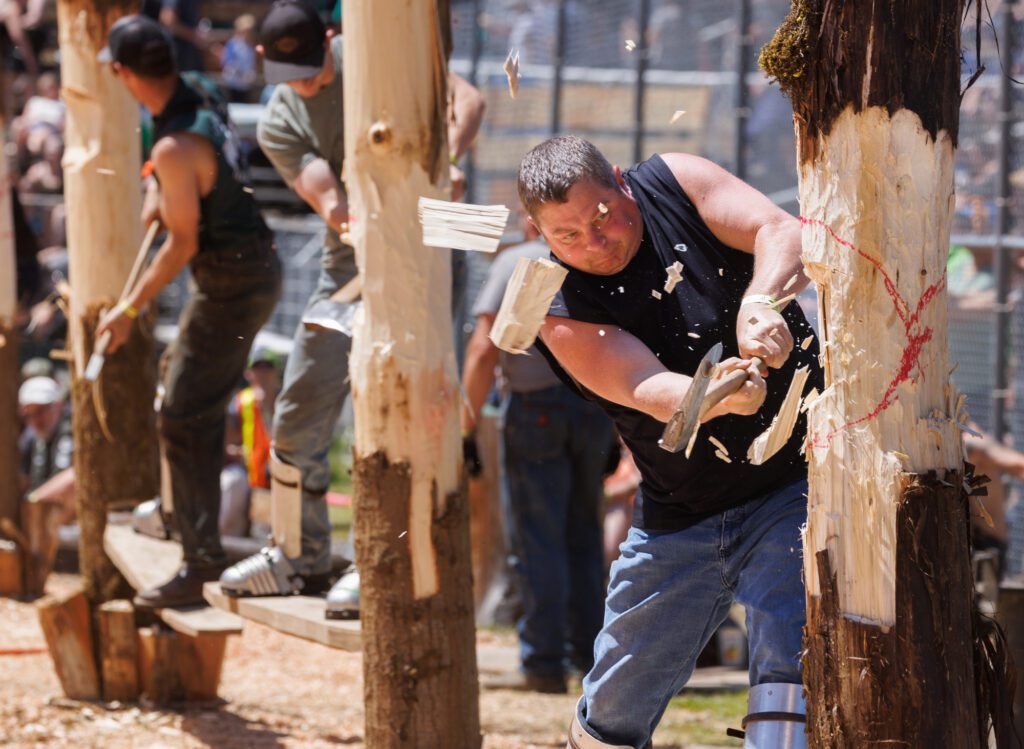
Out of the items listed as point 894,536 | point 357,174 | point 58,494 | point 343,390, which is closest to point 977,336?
point 343,390

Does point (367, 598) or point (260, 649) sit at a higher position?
point (367, 598)

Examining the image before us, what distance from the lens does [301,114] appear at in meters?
5.03

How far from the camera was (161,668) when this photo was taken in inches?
244

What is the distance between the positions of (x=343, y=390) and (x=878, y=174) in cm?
285

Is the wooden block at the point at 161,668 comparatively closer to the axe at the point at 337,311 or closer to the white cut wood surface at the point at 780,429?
the axe at the point at 337,311

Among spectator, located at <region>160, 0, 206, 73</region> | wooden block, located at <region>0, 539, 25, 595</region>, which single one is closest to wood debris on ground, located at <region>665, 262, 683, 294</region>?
wooden block, located at <region>0, 539, 25, 595</region>

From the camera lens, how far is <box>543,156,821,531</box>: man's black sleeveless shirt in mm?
3230

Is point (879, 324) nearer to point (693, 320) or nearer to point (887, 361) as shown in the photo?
point (887, 361)

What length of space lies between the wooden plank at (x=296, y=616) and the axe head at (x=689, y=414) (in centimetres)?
187

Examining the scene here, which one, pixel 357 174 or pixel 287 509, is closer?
pixel 357 174

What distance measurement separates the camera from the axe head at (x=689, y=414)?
109 inches

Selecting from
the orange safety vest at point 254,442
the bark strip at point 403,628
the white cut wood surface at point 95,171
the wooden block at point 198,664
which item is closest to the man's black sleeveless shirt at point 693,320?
the bark strip at point 403,628

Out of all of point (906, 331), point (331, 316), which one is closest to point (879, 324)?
point (906, 331)

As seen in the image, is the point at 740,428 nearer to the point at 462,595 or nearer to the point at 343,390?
the point at 462,595
